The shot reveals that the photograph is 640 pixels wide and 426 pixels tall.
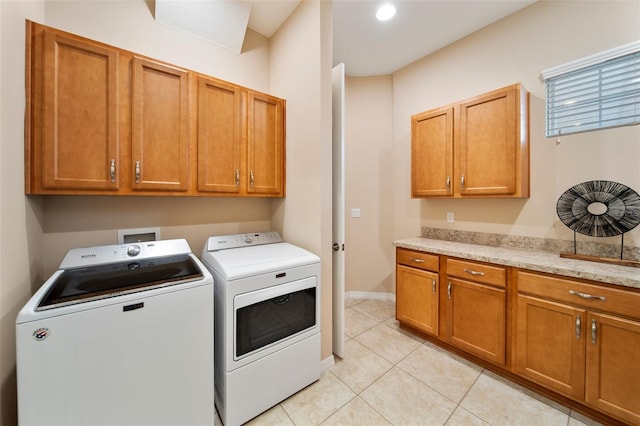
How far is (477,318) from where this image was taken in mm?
1923

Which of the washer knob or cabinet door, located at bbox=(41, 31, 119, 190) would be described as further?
the washer knob

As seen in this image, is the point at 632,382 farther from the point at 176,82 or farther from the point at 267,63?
the point at 267,63

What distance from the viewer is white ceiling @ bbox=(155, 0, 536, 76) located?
1893 mm

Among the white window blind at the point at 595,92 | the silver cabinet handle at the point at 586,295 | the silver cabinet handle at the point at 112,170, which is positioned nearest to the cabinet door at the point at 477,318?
the silver cabinet handle at the point at 586,295

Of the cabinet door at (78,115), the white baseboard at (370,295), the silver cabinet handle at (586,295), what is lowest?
the white baseboard at (370,295)

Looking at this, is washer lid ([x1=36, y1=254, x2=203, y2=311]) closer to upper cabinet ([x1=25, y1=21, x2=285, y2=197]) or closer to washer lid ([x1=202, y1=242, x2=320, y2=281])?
washer lid ([x1=202, y1=242, x2=320, y2=281])

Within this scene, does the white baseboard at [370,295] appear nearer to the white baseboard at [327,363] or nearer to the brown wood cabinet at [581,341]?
the white baseboard at [327,363]

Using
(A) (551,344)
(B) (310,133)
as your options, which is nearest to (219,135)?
(B) (310,133)

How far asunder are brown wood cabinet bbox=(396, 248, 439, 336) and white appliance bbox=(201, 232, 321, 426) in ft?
3.57

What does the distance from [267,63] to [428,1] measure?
1536mm

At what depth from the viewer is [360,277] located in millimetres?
3361

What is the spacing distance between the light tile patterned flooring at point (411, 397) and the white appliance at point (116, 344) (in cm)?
51

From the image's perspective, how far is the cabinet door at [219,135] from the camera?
70.1 inches

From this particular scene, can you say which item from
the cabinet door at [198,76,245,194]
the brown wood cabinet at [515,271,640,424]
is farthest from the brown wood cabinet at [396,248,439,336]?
the cabinet door at [198,76,245,194]
